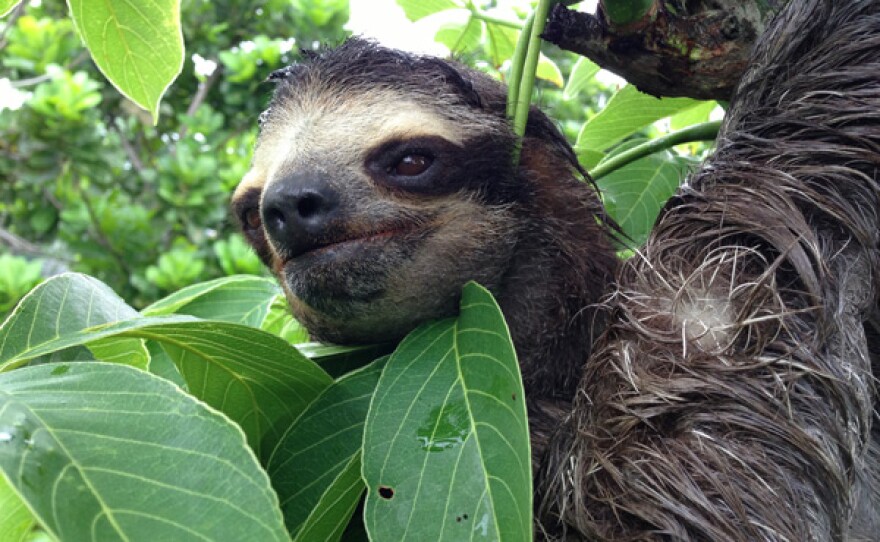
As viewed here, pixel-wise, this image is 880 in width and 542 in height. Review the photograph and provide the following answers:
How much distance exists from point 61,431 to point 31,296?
0.68m

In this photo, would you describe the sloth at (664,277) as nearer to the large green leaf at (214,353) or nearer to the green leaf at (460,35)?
the large green leaf at (214,353)

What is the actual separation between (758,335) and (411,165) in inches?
39.2

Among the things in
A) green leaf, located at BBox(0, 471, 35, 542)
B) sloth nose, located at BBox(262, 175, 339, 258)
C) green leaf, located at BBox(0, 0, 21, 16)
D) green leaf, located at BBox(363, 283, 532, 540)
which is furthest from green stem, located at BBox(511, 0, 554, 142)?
green leaf, located at BBox(0, 471, 35, 542)

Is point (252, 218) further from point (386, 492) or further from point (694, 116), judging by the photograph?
Result: point (694, 116)

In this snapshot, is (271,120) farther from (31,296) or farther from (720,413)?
(720,413)

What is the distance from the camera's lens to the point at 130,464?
4.32ft

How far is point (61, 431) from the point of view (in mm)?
1333

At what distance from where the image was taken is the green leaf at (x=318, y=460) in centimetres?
186

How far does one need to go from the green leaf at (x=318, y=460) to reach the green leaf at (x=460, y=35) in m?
1.67

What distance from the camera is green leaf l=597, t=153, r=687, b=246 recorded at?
3109mm

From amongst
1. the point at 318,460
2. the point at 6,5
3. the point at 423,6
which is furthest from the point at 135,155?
the point at 318,460

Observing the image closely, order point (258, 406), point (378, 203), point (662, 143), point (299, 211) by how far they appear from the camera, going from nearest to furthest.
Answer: point (258, 406)
point (299, 211)
point (378, 203)
point (662, 143)

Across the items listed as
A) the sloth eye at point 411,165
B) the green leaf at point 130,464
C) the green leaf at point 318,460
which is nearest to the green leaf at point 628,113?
the sloth eye at point 411,165

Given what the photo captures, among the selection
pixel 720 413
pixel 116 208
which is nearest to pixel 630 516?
pixel 720 413
